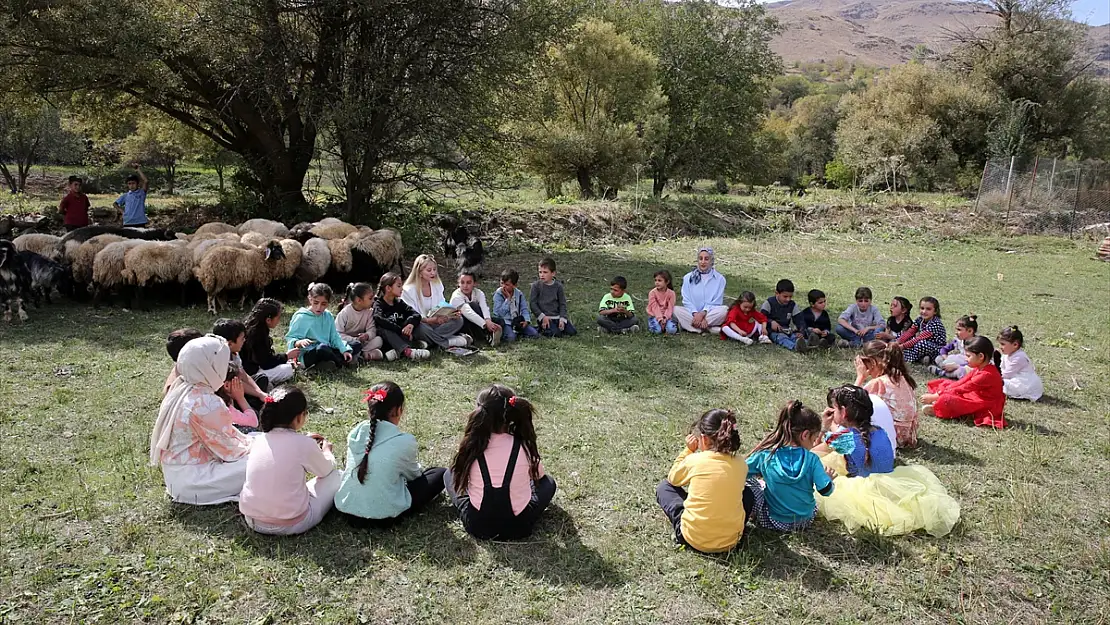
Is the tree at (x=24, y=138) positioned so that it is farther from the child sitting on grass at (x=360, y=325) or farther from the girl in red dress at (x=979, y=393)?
the girl in red dress at (x=979, y=393)

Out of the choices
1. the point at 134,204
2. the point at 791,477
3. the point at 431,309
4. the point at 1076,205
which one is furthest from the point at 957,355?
the point at 1076,205

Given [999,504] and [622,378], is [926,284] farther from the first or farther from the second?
[999,504]

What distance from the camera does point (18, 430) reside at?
5.45m

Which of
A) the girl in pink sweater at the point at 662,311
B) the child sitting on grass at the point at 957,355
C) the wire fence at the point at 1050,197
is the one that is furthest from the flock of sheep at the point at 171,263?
the wire fence at the point at 1050,197

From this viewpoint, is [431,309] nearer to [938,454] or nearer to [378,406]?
[378,406]

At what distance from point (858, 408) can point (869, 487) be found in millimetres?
508

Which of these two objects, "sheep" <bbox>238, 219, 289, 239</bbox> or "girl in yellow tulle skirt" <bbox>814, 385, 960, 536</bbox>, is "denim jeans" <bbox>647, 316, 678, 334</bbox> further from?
"sheep" <bbox>238, 219, 289, 239</bbox>

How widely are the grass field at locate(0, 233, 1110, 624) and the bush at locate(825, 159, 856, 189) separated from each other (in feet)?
91.7

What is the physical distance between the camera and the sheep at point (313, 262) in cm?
1058

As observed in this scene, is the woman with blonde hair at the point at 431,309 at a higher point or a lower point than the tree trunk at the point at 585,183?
lower

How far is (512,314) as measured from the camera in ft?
28.5

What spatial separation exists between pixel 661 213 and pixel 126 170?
21759 mm

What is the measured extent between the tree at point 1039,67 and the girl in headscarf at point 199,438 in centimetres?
3763

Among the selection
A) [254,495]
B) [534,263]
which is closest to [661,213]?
[534,263]
